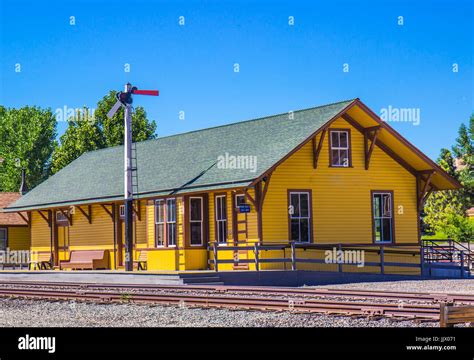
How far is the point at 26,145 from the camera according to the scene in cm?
8206

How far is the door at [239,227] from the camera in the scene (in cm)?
2970

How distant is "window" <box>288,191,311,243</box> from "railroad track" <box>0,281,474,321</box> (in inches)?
274

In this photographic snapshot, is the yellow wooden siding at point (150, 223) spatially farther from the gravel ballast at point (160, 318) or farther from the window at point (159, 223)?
the gravel ballast at point (160, 318)

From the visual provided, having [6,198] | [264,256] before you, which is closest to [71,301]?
[264,256]

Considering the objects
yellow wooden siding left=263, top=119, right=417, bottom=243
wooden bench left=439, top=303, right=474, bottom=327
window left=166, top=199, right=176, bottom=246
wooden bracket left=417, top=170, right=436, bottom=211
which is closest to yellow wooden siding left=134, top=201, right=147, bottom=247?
window left=166, top=199, right=176, bottom=246

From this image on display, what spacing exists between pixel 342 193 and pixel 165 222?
259 inches

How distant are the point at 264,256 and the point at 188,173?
5511 mm

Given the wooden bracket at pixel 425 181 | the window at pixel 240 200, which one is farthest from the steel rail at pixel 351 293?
the wooden bracket at pixel 425 181

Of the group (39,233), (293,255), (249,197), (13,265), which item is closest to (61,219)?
(39,233)

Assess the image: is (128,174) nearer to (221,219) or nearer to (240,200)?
(221,219)

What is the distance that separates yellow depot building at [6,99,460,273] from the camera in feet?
96.8

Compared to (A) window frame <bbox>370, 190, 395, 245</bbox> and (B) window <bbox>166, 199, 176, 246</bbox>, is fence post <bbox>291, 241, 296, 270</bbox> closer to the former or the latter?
(A) window frame <bbox>370, 190, 395, 245</bbox>
